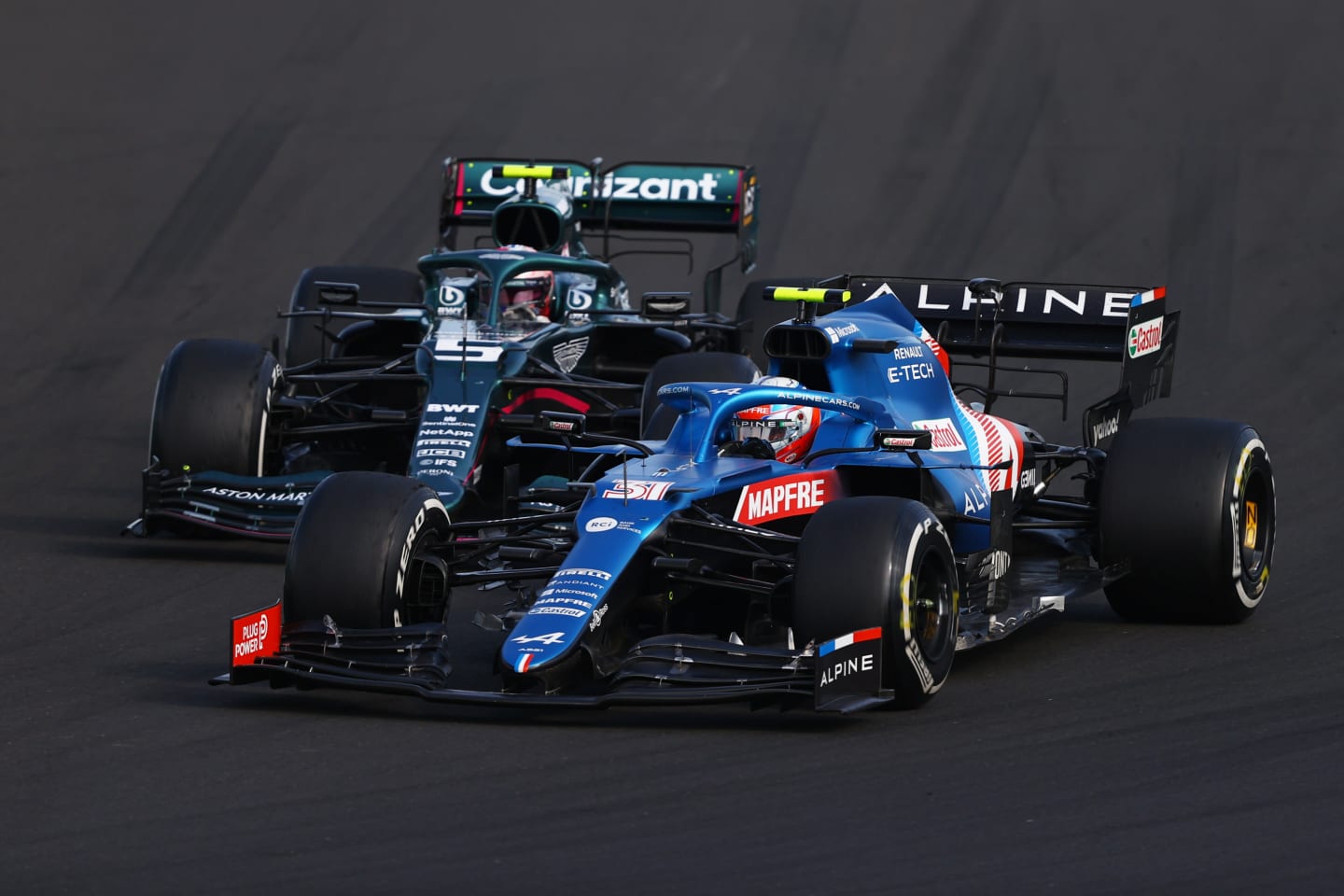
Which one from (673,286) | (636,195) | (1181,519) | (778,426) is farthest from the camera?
(673,286)

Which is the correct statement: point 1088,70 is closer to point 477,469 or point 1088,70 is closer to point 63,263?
point 63,263

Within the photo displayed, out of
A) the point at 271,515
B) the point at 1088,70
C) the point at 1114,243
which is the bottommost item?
the point at 271,515

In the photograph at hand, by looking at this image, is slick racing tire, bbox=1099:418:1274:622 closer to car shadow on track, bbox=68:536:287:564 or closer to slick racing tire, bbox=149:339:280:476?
car shadow on track, bbox=68:536:287:564

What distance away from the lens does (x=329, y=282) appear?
58.4ft

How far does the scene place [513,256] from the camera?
15875mm

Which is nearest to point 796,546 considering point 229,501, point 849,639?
point 849,639

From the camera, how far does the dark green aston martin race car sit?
547 inches

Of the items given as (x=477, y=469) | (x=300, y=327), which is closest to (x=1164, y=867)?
(x=477, y=469)

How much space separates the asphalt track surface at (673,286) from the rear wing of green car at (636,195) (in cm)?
332

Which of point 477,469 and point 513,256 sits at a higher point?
point 513,256

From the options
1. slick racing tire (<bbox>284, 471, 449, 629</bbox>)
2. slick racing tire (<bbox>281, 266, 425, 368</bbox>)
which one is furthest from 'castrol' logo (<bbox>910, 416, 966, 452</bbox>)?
slick racing tire (<bbox>281, 266, 425, 368</bbox>)

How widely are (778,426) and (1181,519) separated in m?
2.12

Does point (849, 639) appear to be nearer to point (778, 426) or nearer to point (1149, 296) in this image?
point (778, 426)

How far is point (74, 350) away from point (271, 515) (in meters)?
8.25
